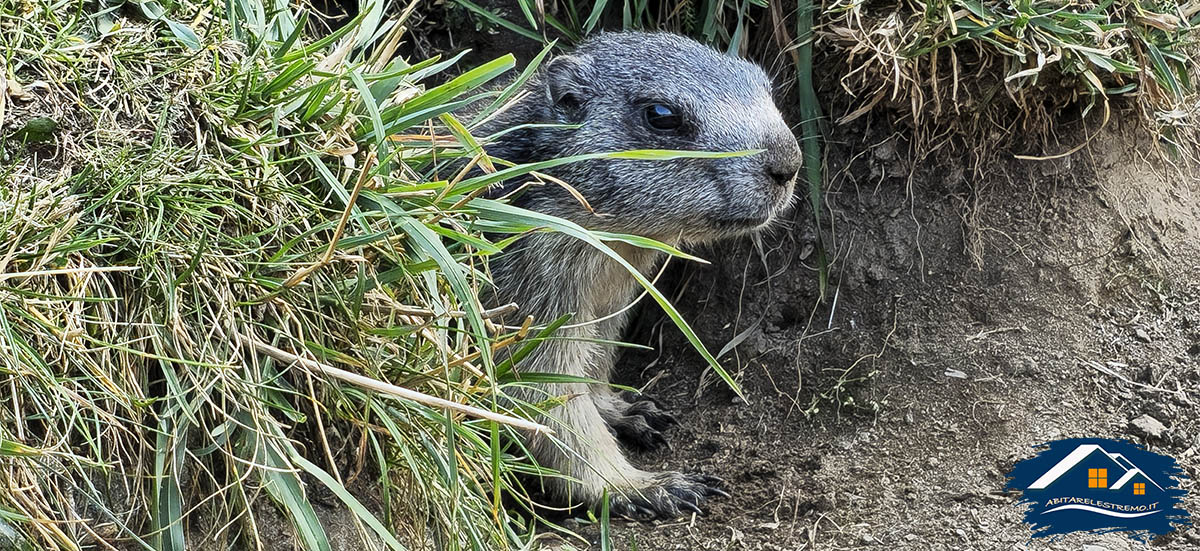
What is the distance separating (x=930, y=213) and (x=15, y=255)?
3823 millimetres

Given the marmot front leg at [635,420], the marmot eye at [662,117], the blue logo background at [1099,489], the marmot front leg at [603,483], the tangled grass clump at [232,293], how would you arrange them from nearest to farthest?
the tangled grass clump at [232,293] → the blue logo background at [1099,489] → the marmot eye at [662,117] → the marmot front leg at [603,483] → the marmot front leg at [635,420]

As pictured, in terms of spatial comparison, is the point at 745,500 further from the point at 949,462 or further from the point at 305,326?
the point at 305,326

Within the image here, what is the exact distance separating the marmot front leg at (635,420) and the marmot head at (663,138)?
45.5 inches

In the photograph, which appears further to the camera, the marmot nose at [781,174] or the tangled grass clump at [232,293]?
the marmot nose at [781,174]

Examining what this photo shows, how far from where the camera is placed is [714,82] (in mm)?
4223

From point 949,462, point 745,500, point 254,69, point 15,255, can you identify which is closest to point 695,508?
point 745,500

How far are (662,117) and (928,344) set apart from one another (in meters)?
1.63

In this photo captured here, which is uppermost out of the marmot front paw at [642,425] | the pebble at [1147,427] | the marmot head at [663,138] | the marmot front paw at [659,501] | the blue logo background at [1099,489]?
the marmot head at [663,138]

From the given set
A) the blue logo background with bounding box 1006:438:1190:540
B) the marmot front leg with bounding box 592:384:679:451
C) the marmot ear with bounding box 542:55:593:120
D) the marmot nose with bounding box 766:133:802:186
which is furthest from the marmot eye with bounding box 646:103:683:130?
the blue logo background with bounding box 1006:438:1190:540

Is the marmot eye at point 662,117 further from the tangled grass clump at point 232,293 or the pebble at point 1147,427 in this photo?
the pebble at point 1147,427

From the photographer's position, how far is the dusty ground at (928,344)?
165 inches

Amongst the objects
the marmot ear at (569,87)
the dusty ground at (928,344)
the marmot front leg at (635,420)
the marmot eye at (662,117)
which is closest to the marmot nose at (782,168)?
the marmot eye at (662,117)

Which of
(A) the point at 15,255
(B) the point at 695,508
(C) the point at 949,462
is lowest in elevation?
(B) the point at 695,508

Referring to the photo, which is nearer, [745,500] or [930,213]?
[745,500]
